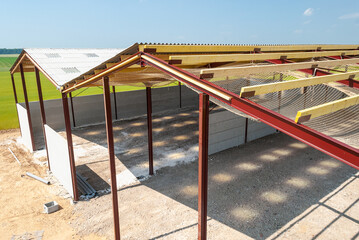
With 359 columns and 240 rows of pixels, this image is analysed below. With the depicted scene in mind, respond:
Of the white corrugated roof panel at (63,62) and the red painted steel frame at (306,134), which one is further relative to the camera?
the white corrugated roof panel at (63,62)

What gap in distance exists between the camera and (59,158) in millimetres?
6809

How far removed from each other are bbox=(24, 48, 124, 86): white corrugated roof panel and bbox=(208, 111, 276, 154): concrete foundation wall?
4.17m

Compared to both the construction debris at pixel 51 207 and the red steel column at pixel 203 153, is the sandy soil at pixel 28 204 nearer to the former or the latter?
the construction debris at pixel 51 207

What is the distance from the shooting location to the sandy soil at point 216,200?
198 inches

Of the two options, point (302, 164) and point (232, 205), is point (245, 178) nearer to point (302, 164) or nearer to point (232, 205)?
point (232, 205)

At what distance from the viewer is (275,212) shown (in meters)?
5.52

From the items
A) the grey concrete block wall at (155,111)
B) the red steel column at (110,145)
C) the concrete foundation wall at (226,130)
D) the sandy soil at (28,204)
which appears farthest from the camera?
the grey concrete block wall at (155,111)

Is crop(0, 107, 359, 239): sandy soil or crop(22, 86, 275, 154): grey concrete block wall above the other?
crop(22, 86, 275, 154): grey concrete block wall

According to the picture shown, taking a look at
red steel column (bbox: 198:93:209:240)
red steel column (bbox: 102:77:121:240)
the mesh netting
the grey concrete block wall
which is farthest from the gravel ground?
the mesh netting

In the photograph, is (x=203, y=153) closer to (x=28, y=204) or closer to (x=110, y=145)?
(x=110, y=145)

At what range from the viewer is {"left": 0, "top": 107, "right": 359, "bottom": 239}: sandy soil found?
5027 millimetres

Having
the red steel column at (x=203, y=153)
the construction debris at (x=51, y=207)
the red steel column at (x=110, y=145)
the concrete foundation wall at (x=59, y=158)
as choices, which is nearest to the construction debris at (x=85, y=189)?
the concrete foundation wall at (x=59, y=158)

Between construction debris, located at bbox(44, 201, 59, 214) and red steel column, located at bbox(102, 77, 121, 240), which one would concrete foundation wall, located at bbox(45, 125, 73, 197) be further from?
red steel column, located at bbox(102, 77, 121, 240)

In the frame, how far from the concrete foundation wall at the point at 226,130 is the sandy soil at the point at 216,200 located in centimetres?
35
